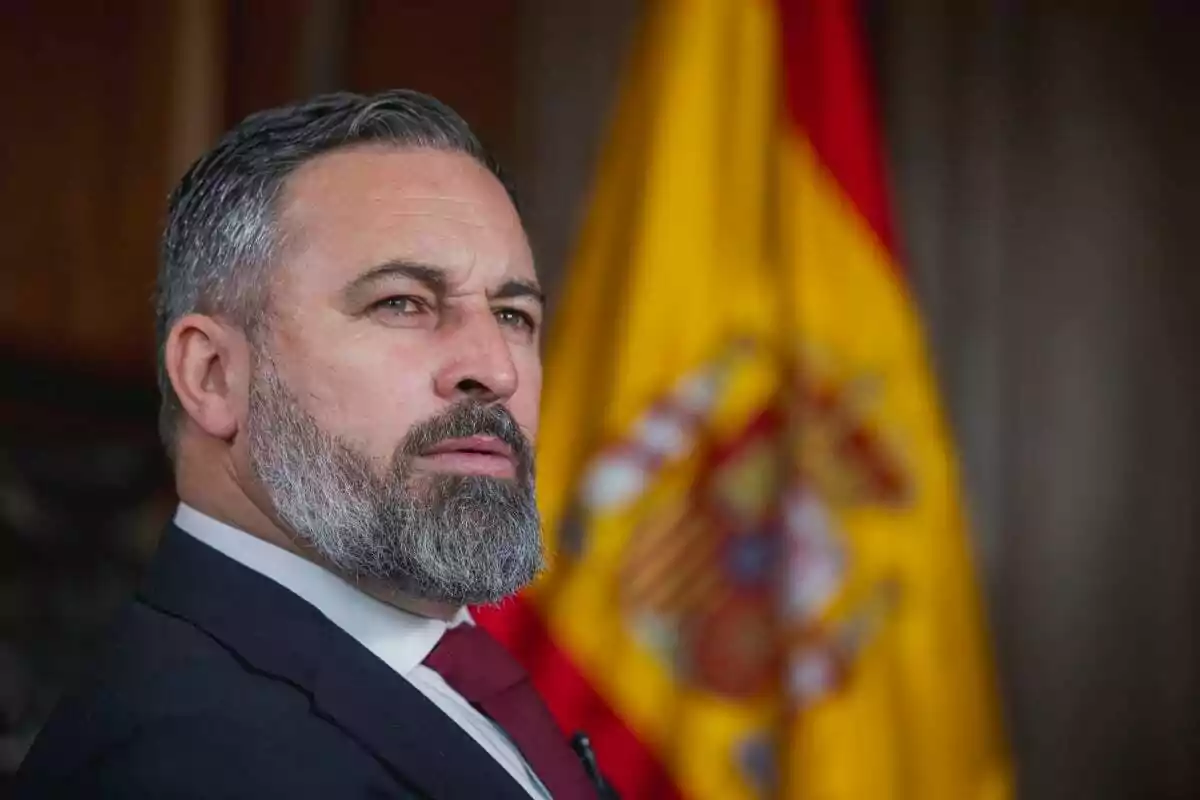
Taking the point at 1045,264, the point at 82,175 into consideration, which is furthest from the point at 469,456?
the point at 1045,264

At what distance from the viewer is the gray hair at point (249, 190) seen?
2.67 ft

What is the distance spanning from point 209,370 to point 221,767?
291 mm

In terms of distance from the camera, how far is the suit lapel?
703 mm

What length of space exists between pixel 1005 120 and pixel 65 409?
1.10 metres

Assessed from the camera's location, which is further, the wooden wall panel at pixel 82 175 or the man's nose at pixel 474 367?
the wooden wall panel at pixel 82 175

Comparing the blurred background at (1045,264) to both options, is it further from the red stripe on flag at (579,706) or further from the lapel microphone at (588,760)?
the lapel microphone at (588,760)

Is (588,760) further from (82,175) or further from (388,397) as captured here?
(82,175)

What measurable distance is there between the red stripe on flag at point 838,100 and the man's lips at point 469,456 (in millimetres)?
723

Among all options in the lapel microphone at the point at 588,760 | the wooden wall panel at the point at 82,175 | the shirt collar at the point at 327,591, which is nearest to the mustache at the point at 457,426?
the shirt collar at the point at 327,591

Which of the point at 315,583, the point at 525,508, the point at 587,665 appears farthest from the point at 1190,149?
the point at 315,583

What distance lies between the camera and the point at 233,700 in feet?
2.20

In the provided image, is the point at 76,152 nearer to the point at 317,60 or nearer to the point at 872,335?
the point at 317,60

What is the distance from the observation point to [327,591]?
2.64ft

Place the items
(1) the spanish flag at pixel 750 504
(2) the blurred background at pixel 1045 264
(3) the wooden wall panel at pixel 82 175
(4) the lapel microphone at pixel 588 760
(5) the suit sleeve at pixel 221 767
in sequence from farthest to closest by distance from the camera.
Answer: (2) the blurred background at pixel 1045 264, (1) the spanish flag at pixel 750 504, (3) the wooden wall panel at pixel 82 175, (4) the lapel microphone at pixel 588 760, (5) the suit sleeve at pixel 221 767
